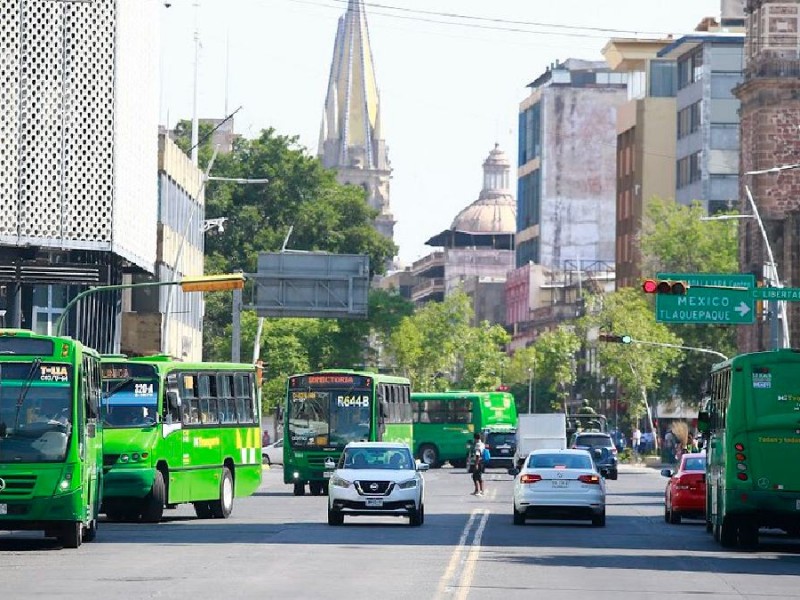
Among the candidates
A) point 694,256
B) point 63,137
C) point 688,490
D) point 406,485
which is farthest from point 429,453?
point 406,485

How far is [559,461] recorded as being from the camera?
3972 centimetres

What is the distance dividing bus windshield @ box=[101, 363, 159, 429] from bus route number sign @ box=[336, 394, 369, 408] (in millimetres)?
19507

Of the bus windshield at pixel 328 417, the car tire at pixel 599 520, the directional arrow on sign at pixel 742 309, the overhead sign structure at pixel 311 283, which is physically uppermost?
the overhead sign structure at pixel 311 283

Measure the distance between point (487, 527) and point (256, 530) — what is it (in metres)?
4.59

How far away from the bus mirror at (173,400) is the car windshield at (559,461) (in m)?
6.53

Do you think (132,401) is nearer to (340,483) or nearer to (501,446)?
(340,483)

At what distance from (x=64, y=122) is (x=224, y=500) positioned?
20.7 metres

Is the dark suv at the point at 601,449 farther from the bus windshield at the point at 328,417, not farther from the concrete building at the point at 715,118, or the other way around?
the concrete building at the point at 715,118

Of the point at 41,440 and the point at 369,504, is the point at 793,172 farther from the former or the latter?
the point at 41,440

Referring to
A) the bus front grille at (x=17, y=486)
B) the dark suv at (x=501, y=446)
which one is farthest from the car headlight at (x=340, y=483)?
the dark suv at (x=501, y=446)

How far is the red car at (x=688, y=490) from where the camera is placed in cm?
4294

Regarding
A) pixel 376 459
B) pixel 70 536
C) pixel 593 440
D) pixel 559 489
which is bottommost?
pixel 70 536

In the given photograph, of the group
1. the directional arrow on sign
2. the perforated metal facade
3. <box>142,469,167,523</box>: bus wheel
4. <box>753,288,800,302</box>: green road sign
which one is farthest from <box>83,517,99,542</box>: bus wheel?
the directional arrow on sign

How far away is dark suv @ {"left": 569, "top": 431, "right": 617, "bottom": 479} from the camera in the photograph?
249ft
